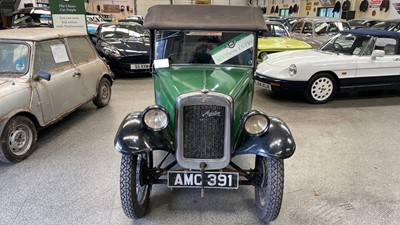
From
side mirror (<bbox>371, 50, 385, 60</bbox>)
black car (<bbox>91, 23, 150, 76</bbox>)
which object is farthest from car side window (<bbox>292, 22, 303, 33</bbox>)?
black car (<bbox>91, 23, 150, 76</bbox>)

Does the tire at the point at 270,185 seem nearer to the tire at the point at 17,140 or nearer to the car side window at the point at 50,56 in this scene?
the tire at the point at 17,140

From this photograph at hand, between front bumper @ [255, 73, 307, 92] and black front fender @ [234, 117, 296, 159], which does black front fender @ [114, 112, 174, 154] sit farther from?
front bumper @ [255, 73, 307, 92]

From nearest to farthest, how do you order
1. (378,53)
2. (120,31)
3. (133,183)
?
(133,183)
(378,53)
(120,31)

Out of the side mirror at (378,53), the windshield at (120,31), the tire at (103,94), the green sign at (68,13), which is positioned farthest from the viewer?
the windshield at (120,31)

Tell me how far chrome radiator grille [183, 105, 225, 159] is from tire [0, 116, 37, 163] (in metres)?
2.16

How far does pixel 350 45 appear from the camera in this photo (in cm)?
552

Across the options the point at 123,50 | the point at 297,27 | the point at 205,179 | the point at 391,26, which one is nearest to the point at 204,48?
the point at 205,179

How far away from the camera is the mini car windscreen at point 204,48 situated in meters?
2.91

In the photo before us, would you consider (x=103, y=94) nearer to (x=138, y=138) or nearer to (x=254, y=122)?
(x=138, y=138)

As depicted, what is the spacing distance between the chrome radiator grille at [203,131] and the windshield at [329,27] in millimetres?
8076

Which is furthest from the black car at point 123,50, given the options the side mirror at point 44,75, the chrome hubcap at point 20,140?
the chrome hubcap at point 20,140

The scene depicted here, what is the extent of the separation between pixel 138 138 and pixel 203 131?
0.48 metres

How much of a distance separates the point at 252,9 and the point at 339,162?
77.1 inches

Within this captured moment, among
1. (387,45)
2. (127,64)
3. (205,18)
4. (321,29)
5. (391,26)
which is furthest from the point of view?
(391,26)
